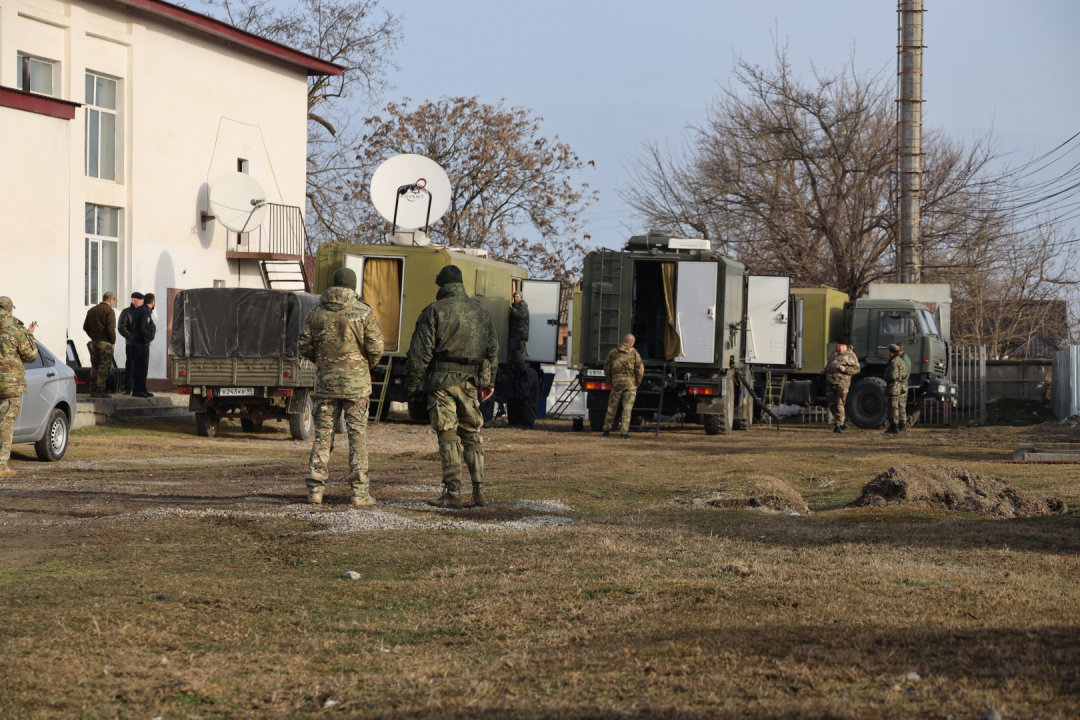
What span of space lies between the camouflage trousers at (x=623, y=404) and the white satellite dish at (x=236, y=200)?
11.2 meters

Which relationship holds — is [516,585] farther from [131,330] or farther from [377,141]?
[377,141]

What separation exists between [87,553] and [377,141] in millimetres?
37494

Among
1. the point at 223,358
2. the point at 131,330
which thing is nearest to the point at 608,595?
the point at 223,358

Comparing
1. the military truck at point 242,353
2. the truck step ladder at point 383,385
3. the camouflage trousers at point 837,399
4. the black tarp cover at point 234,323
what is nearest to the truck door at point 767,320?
the camouflage trousers at point 837,399

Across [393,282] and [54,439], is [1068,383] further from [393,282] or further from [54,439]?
[54,439]

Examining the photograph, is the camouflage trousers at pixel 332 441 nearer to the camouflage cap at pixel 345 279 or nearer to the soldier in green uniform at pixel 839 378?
the camouflage cap at pixel 345 279

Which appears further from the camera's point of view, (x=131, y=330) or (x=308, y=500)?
(x=131, y=330)

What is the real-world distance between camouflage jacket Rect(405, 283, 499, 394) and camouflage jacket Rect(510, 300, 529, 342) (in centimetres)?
1133

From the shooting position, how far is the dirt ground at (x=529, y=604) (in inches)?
154

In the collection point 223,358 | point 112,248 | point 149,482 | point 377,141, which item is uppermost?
point 377,141

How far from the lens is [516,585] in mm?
5922

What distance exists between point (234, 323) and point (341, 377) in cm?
867

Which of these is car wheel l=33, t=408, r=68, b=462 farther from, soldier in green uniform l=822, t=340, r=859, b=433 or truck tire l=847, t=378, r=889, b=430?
truck tire l=847, t=378, r=889, b=430

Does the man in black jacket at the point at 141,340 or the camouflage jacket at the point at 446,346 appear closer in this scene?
the camouflage jacket at the point at 446,346
